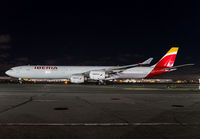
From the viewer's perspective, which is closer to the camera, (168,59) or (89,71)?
(89,71)

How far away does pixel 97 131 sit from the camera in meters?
5.41

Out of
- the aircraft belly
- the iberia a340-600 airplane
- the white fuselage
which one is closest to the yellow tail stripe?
the iberia a340-600 airplane

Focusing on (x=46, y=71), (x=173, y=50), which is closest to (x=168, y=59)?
(x=173, y=50)

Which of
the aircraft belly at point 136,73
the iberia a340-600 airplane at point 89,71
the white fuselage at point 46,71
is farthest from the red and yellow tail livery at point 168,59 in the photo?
the white fuselage at point 46,71

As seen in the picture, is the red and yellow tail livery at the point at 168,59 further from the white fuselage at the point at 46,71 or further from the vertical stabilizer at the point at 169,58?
the white fuselage at the point at 46,71

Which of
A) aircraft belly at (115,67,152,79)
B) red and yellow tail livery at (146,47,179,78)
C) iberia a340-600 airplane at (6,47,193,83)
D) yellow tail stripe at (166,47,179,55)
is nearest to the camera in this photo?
iberia a340-600 airplane at (6,47,193,83)

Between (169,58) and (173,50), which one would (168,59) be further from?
(173,50)

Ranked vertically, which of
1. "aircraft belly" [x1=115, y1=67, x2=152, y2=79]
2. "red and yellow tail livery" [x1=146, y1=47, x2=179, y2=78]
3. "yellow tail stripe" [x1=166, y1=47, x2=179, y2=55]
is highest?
"yellow tail stripe" [x1=166, y1=47, x2=179, y2=55]

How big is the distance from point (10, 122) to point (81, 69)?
1337 inches

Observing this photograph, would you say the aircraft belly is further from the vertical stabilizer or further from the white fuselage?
the vertical stabilizer

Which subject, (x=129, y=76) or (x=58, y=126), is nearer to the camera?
(x=58, y=126)

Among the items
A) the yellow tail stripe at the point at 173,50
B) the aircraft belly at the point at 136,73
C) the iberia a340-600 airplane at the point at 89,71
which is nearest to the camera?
the iberia a340-600 airplane at the point at 89,71

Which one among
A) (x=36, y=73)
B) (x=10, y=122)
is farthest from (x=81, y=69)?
(x=10, y=122)

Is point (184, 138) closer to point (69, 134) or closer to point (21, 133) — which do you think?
point (69, 134)
